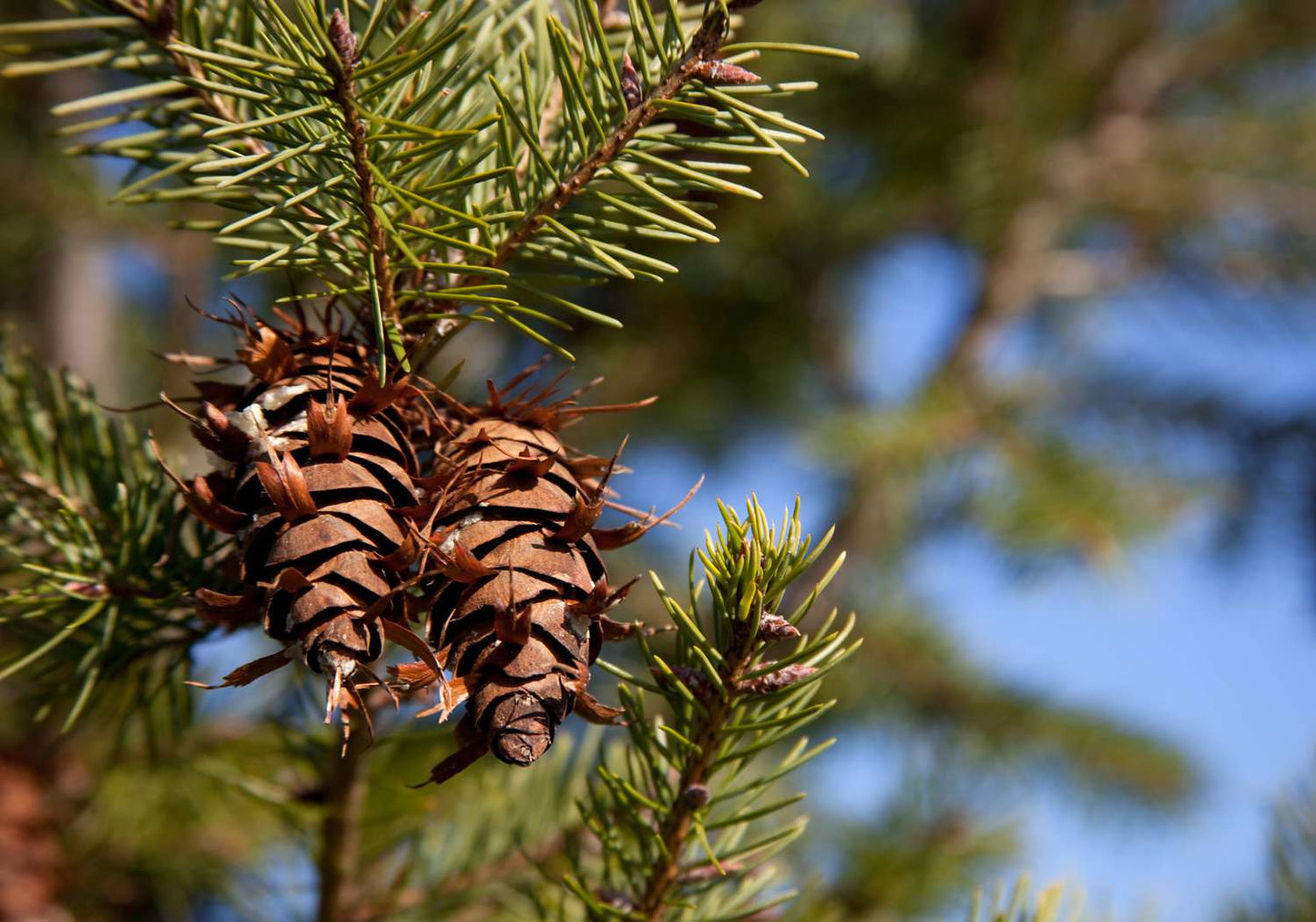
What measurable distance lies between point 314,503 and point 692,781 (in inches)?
8.4

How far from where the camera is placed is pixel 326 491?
17.0 inches

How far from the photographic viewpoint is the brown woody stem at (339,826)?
2.07 feet

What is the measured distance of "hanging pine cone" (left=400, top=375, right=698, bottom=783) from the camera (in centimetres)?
42

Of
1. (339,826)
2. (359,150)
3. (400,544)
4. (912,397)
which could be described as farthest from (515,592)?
(912,397)

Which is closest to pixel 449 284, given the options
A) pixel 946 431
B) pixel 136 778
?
pixel 136 778

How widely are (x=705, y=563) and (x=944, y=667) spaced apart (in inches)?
54.8

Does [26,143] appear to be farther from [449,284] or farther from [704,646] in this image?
[704,646]

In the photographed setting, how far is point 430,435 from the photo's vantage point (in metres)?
0.51

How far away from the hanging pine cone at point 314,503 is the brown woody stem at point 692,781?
0.44ft

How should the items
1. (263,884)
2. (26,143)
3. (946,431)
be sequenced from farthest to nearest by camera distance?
(26,143) → (946,431) → (263,884)

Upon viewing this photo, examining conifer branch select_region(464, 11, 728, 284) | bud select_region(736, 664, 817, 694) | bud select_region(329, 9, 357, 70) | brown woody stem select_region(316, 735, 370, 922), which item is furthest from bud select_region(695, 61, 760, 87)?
brown woody stem select_region(316, 735, 370, 922)

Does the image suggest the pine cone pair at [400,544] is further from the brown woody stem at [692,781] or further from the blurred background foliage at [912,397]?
the blurred background foliage at [912,397]

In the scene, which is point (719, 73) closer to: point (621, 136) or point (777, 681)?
point (621, 136)

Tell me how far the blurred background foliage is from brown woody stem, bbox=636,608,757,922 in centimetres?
18
